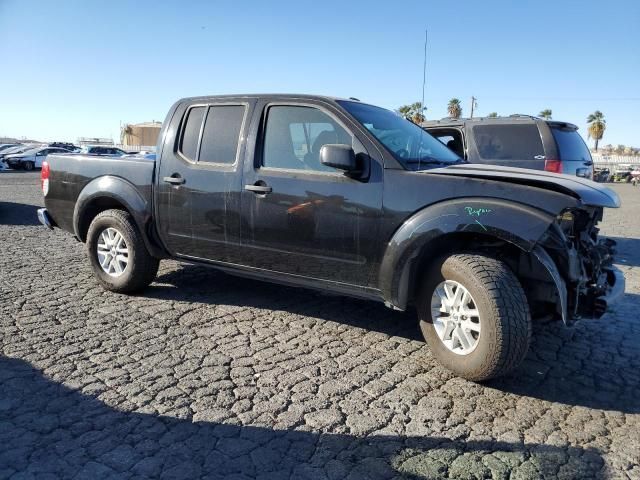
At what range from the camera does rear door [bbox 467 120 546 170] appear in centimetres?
700

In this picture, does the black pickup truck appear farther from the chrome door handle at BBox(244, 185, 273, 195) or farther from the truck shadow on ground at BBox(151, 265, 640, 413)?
the truck shadow on ground at BBox(151, 265, 640, 413)

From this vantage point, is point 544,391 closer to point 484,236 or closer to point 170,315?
point 484,236

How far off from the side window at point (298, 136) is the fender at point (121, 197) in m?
1.44

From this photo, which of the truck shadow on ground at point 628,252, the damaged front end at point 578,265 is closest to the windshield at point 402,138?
the damaged front end at point 578,265

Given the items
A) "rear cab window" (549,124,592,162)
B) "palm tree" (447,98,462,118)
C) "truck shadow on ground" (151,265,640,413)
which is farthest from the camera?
"palm tree" (447,98,462,118)

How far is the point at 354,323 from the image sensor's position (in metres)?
4.70

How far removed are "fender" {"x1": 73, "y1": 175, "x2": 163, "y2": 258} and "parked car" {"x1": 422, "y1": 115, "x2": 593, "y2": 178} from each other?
13.6 ft

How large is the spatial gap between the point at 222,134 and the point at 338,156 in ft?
4.84

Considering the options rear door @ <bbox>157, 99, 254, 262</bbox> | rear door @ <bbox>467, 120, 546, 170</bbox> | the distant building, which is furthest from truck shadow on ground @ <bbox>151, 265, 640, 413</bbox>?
the distant building

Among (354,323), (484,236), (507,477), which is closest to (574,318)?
(484,236)

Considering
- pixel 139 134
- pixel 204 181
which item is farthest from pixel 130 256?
pixel 139 134

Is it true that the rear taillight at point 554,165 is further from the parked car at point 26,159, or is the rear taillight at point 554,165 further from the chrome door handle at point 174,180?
the parked car at point 26,159

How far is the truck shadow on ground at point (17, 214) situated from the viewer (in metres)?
10.2

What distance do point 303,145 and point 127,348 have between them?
7.02 ft
